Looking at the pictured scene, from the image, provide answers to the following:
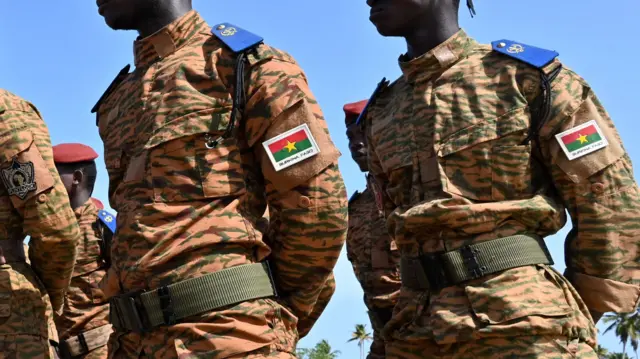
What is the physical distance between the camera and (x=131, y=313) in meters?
3.73

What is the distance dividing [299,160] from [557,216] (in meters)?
1.33

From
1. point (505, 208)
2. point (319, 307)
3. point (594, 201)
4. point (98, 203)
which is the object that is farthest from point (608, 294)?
point (98, 203)

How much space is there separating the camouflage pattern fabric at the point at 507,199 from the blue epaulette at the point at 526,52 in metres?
0.03

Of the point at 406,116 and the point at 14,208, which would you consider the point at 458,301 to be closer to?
the point at 406,116

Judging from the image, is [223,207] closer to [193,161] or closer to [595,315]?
[193,161]

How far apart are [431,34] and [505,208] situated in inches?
40.9

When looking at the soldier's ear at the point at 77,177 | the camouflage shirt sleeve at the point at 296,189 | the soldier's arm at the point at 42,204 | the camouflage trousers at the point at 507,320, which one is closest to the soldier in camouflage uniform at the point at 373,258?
the soldier's ear at the point at 77,177

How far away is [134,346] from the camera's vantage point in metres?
3.80

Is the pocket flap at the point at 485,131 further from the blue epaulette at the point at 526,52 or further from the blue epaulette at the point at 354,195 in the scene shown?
the blue epaulette at the point at 354,195

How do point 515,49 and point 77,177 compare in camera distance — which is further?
point 77,177

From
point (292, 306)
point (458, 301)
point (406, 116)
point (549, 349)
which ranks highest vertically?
point (406, 116)

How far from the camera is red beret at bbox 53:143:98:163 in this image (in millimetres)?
9016

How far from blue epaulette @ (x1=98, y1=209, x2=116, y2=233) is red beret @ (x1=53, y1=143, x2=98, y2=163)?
0.79 meters

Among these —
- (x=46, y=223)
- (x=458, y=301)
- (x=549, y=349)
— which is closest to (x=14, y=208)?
(x=46, y=223)
